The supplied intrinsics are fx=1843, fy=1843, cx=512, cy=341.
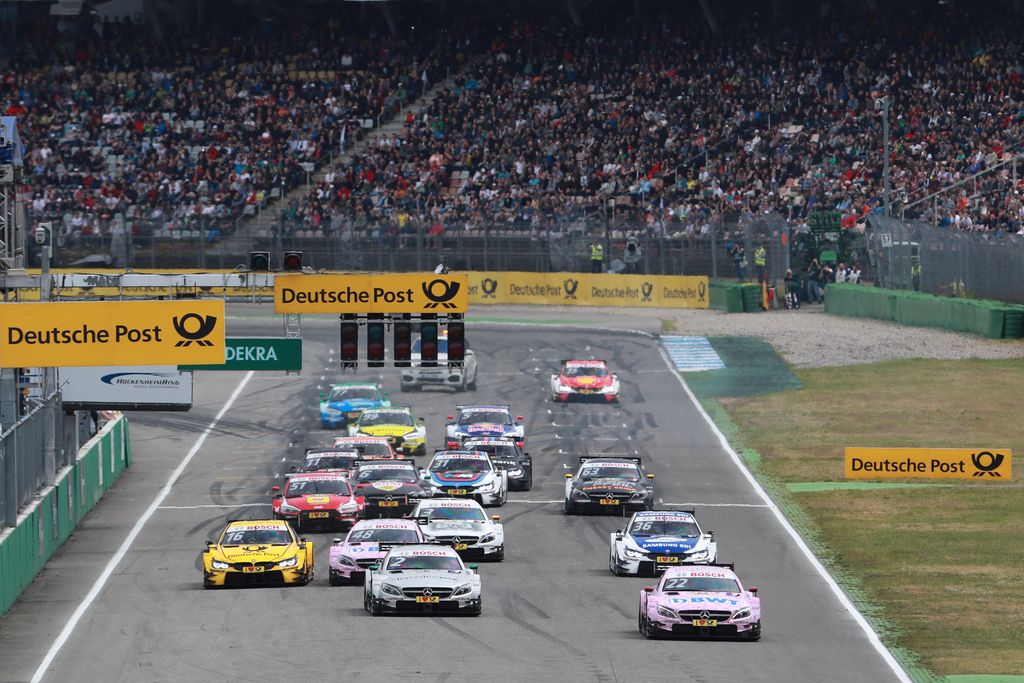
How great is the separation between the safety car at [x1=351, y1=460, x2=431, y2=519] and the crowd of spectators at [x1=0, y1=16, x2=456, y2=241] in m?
37.9

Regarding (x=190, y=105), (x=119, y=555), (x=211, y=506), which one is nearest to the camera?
(x=119, y=555)

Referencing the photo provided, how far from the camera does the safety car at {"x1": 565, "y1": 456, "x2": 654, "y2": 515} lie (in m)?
37.3

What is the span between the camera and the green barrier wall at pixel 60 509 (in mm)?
29047

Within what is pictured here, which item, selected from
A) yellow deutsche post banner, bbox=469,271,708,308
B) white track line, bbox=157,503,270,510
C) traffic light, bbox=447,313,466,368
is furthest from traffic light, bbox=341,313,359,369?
yellow deutsche post banner, bbox=469,271,708,308

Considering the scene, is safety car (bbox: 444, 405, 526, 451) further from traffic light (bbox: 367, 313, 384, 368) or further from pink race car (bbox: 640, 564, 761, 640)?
pink race car (bbox: 640, 564, 761, 640)

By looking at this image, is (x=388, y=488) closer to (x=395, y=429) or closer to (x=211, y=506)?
(x=211, y=506)

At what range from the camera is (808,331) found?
65.2m

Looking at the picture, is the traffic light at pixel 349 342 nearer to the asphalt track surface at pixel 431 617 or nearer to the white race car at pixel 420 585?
the asphalt track surface at pixel 431 617

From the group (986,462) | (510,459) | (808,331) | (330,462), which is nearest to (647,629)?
(510,459)

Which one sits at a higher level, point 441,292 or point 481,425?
point 441,292

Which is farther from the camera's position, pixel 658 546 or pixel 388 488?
pixel 388 488

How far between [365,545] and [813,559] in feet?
27.7

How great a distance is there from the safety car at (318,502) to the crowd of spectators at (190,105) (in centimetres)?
3949

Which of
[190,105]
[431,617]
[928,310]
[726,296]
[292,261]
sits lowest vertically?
[431,617]
